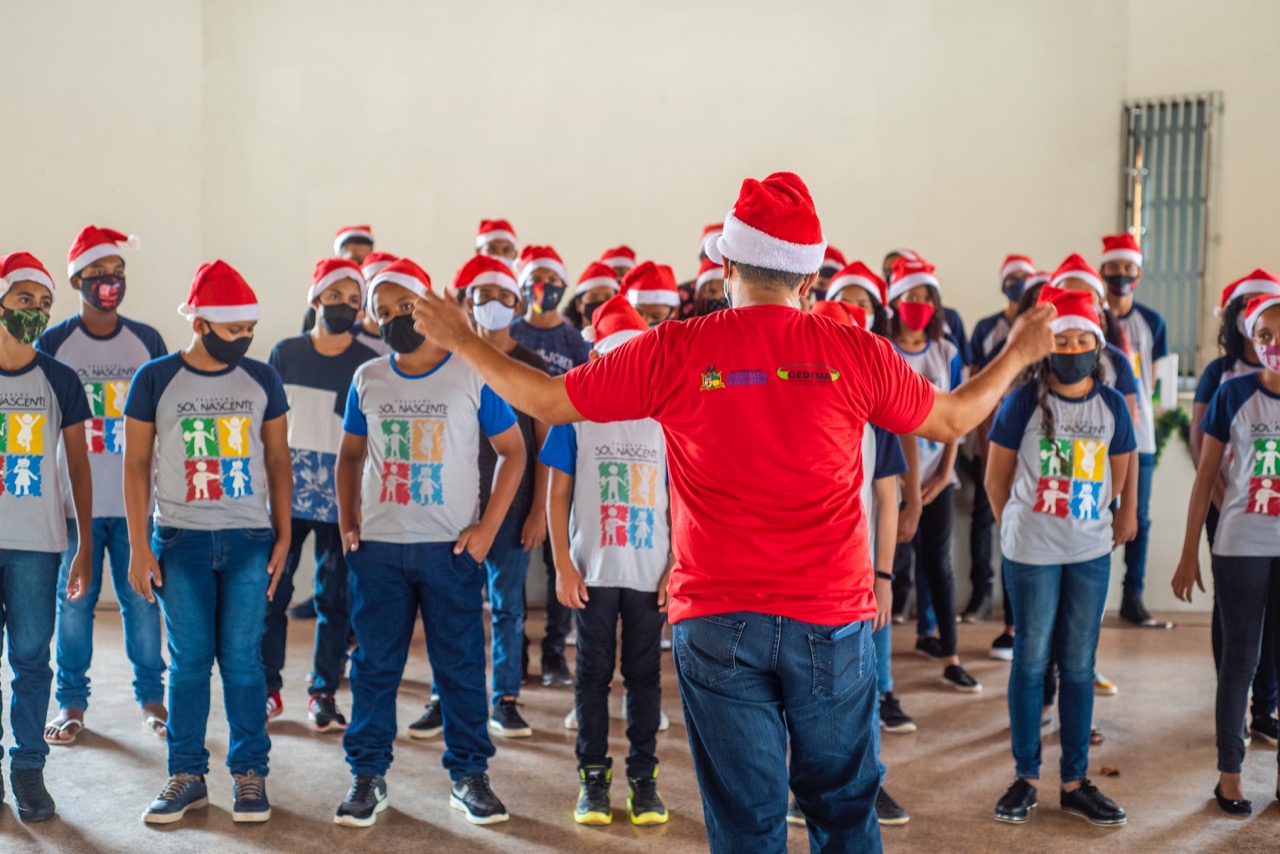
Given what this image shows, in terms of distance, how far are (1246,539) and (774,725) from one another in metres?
2.45

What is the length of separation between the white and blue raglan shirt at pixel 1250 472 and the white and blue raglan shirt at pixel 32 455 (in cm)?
389

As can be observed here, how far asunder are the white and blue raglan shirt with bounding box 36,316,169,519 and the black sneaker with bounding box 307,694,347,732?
1.07 m

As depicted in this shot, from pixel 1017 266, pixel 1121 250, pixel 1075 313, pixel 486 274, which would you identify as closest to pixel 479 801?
pixel 486 274

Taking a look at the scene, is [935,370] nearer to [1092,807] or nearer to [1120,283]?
[1120,283]

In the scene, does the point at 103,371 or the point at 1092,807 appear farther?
the point at 103,371

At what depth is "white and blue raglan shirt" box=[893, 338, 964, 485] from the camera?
5660 millimetres

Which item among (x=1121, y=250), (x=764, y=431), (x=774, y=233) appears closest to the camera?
(x=764, y=431)

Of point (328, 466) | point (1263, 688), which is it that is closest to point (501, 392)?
point (328, 466)

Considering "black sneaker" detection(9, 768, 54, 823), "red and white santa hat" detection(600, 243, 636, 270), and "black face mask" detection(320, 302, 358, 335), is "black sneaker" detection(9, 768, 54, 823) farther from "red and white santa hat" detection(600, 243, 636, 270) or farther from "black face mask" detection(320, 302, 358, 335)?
"red and white santa hat" detection(600, 243, 636, 270)

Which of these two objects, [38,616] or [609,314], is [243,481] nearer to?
[38,616]

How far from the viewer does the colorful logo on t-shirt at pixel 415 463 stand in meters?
3.79

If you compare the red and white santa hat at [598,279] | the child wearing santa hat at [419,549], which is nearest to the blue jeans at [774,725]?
the child wearing santa hat at [419,549]

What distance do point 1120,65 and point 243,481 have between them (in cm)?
619

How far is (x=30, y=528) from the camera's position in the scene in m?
3.81
